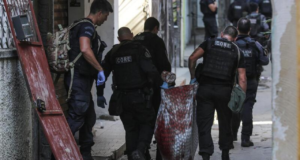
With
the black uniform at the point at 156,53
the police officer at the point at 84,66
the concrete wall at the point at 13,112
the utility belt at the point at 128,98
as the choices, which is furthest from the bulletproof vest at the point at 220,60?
the concrete wall at the point at 13,112

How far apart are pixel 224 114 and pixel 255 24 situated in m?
9.10

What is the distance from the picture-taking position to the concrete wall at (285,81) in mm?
4656

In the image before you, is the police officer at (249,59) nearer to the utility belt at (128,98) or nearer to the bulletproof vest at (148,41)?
the bulletproof vest at (148,41)

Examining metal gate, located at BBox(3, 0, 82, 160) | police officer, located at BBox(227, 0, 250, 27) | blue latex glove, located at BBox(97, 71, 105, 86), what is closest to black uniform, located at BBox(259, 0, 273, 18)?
police officer, located at BBox(227, 0, 250, 27)

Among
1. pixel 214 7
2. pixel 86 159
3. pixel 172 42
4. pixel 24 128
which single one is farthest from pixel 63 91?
pixel 214 7

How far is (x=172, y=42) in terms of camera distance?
650 inches

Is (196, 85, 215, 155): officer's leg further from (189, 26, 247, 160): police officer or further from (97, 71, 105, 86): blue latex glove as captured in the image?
(97, 71, 105, 86): blue latex glove

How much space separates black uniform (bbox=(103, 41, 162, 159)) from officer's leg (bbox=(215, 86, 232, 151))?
79 cm

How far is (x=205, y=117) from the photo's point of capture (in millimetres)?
7926

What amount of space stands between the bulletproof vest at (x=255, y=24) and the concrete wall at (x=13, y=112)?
10.3m

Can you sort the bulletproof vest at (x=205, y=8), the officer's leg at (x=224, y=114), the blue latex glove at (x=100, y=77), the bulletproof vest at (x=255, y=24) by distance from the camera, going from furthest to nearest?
1. the bulletproof vest at (x=205, y=8)
2. the bulletproof vest at (x=255, y=24)
3. the officer's leg at (x=224, y=114)
4. the blue latex glove at (x=100, y=77)

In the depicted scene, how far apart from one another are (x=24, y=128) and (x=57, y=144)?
650 mm

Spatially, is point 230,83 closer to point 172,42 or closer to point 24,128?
point 24,128

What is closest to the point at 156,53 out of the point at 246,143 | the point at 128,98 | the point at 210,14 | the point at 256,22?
the point at 128,98
